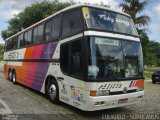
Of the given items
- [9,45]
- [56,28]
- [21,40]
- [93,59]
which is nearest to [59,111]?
[93,59]

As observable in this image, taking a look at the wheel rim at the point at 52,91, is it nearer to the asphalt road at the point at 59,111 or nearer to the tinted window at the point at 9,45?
the asphalt road at the point at 59,111

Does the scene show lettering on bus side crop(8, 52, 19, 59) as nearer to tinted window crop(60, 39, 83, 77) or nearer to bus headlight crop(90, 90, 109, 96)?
tinted window crop(60, 39, 83, 77)

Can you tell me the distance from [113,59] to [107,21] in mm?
1421

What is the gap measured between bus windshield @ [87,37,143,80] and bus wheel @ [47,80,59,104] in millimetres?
2726

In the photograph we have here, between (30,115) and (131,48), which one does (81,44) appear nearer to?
(131,48)

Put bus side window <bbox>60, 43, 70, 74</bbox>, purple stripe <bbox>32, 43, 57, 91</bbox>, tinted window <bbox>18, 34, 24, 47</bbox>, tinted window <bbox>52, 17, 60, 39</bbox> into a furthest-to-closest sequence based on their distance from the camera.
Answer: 1. tinted window <bbox>18, 34, 24, 47</bbox>
2. purple stripe <bbox>32, 43, 57, 91</bbox>
3. tinted window <bbox>52, 17, 60, 39</bbox>
4. bus side window <bbox>60, 43, 70, 74</bbox>

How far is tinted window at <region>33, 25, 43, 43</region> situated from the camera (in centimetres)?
1332

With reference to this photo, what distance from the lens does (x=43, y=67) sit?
12648 millimetres

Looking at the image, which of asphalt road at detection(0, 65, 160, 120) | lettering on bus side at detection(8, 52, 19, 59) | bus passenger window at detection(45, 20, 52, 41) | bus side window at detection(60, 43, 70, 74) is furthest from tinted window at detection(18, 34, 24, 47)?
bus side window at detection(60, 43, 70, 74)

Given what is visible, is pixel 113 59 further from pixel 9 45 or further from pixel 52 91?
pixel 9 45

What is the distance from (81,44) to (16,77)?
1022 cm

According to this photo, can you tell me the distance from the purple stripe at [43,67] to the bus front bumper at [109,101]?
3473mm

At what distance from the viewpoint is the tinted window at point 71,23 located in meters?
9.62

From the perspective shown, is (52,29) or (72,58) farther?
(52,29)
